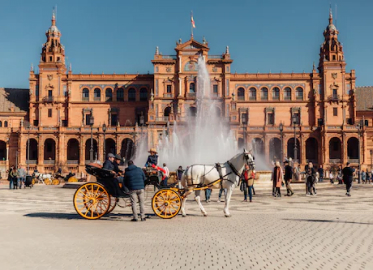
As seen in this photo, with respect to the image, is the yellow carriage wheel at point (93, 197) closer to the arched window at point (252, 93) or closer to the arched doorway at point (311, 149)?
the arched doorway at point (311, 149)

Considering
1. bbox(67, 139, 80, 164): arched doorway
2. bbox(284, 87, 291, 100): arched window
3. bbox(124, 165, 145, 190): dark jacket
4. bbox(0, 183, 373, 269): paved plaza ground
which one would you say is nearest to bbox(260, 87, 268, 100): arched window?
bbox(284, 87, 291, 100): arched window

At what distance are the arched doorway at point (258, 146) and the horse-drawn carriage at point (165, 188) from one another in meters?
53.9

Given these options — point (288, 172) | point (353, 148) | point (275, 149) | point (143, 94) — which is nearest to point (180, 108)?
point (143, 94)

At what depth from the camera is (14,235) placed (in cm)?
1062

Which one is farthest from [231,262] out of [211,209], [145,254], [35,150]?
[35,150]

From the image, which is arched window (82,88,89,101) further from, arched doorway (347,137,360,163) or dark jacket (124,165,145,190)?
dark jacket (124,165,145,190)

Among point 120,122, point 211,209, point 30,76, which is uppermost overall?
point 30,76

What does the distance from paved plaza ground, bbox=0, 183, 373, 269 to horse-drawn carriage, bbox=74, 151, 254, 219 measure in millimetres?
382

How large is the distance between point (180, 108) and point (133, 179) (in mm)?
54708

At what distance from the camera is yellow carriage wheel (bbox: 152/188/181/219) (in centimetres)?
1369

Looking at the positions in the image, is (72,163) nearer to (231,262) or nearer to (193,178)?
(193,178)

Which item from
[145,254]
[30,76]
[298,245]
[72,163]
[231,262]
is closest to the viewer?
[231,262]

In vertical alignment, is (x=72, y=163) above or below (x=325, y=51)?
below

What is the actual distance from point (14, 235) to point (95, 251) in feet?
9.52
